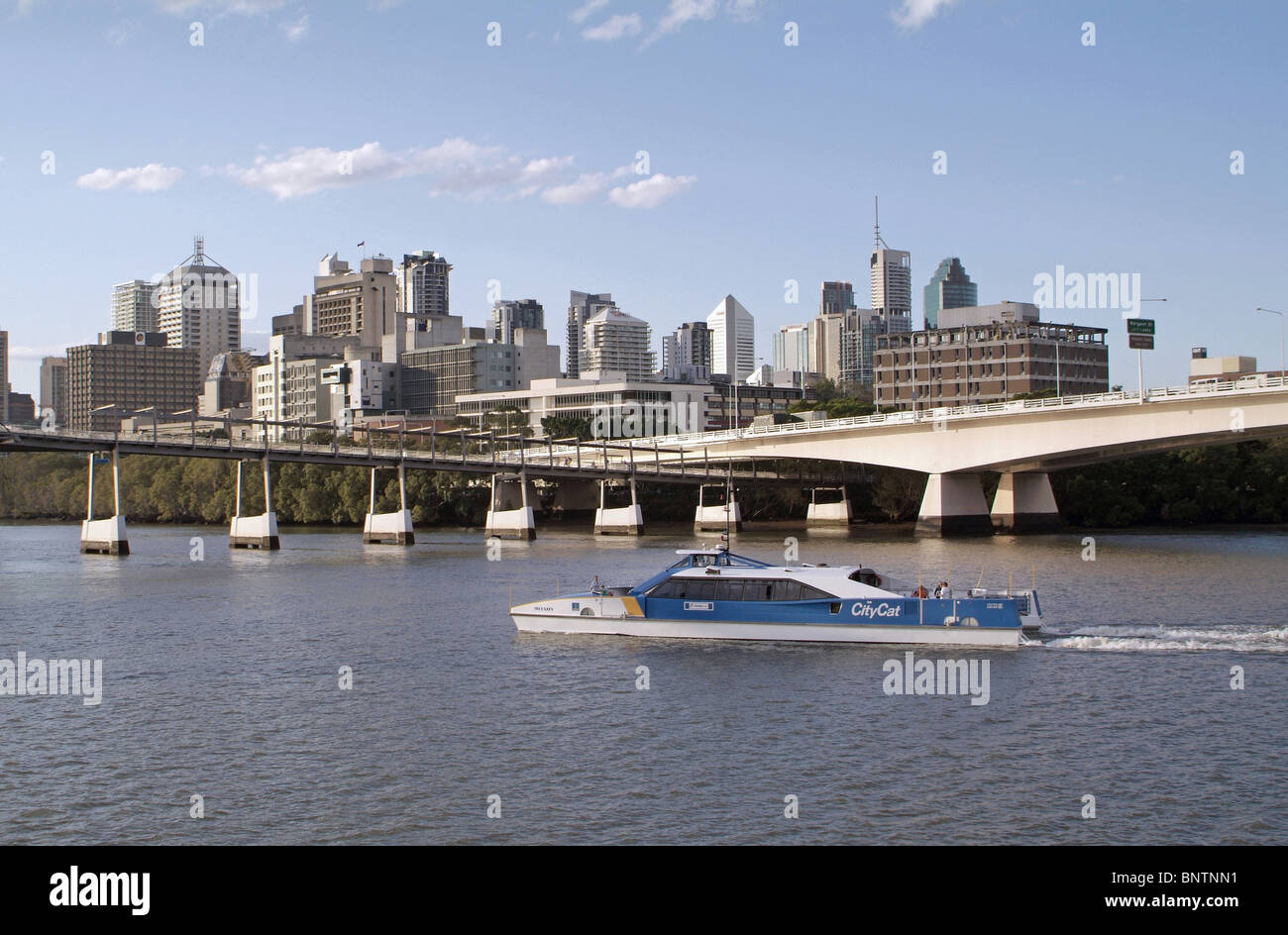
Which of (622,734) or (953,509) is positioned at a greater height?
(953,509)

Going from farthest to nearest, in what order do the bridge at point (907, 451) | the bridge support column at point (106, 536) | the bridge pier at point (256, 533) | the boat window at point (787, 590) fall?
the bridge pier at point (256, 533) < the bridge support column at point (106, 536) < the bridge at point (907, 451) < the boat window at point (787, 590)

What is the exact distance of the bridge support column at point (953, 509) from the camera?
109 metres

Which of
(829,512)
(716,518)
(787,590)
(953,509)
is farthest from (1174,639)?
(829,512)

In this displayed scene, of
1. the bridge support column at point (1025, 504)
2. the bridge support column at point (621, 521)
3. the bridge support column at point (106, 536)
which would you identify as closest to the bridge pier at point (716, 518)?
the bridge support column at point (621, 521)

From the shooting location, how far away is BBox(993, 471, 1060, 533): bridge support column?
113 m

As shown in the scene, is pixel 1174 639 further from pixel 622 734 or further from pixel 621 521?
pixel 621 521

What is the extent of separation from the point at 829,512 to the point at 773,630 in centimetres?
9718

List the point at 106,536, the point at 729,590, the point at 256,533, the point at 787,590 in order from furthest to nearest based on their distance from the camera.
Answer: the point at 256,533 < the point at 106,536 < the point at 729,590 < the point at 787,590

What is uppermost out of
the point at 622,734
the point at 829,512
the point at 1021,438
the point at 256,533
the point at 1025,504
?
the point at 1021,438

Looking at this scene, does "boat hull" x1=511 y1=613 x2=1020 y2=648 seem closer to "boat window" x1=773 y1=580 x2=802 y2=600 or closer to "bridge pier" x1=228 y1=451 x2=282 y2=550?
"boat window" x1=773 y1=580 x2=802 y2=600

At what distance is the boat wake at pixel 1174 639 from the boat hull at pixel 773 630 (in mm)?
2477

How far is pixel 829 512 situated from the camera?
140 metres

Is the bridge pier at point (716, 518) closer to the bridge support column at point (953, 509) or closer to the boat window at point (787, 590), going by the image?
the bridge support column at point (953, 509)

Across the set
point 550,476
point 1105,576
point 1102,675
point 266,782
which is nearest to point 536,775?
point 266,782
